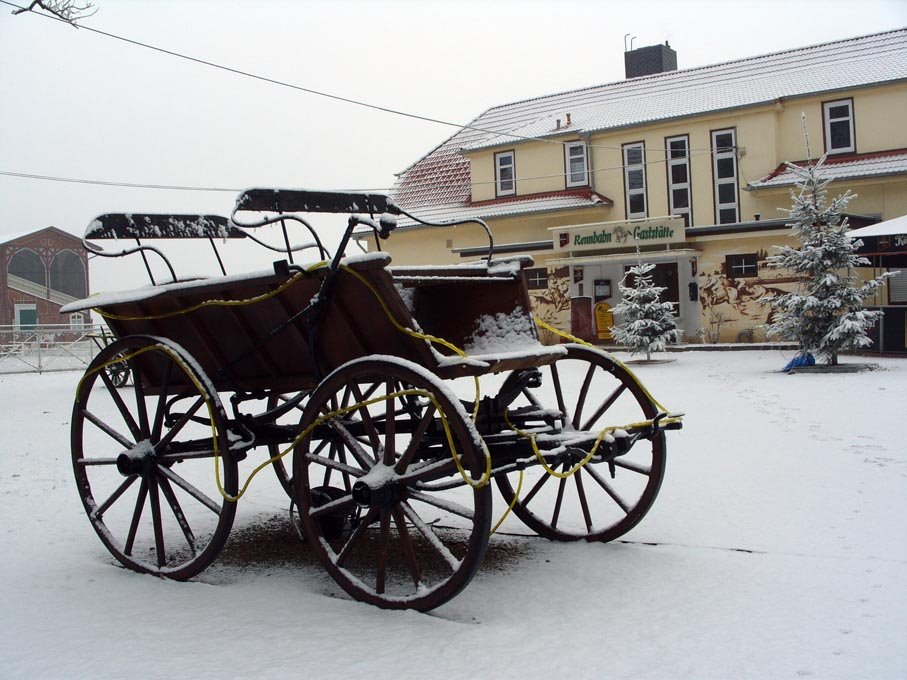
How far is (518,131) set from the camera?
27328 millimetres

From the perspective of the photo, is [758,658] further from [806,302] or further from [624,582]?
[806,302]

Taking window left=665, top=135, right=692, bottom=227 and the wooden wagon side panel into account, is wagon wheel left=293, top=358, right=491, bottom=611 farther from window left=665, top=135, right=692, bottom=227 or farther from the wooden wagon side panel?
window left=665, top=135, right=692, bottom=227

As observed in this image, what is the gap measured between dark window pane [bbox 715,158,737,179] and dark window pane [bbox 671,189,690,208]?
103cm

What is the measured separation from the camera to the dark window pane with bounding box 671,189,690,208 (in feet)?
80.4

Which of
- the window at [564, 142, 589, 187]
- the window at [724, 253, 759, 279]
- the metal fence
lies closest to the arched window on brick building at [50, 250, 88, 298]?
the metal fence

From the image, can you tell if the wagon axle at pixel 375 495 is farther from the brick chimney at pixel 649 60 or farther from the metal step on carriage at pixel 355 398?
the brick chimney at pixel 649 60

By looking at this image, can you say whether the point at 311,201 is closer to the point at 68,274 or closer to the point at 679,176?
the point at 679,176

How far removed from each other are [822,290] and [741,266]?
703 cm

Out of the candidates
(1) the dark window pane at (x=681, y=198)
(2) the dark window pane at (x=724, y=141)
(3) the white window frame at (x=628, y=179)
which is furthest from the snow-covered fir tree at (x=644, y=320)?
(2) the dark window pane at (x=724, y=141)

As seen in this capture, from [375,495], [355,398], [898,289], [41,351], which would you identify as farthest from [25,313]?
[375,495]

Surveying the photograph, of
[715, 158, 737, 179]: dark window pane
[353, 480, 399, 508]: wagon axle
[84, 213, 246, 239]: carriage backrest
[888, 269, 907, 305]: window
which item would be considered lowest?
[353, 480, 399, 508]: wagon axle

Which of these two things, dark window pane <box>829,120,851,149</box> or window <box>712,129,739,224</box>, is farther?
window <box>712,129,739,224</box>

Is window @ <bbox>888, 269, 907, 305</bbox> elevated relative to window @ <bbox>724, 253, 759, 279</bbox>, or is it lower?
lower

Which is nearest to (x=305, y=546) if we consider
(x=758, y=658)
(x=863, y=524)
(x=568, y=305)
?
(x=758, y=658)
